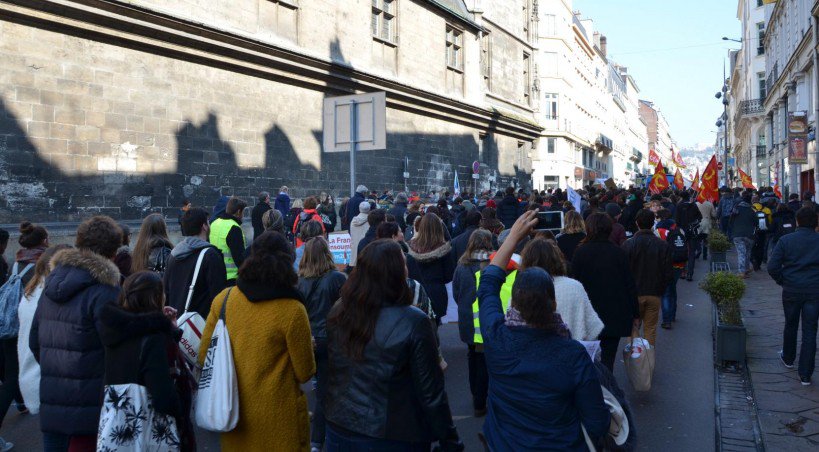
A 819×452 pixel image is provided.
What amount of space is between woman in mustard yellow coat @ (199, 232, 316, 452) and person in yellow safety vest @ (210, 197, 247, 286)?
3.93 m

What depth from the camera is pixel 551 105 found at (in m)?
52.9

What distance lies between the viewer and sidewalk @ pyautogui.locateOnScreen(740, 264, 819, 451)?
5.77 m

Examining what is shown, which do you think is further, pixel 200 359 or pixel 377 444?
pixel 200 359

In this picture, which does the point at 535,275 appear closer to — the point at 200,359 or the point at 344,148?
the point at 200,359

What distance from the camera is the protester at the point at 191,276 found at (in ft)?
18.3

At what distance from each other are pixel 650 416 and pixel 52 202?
10342mm

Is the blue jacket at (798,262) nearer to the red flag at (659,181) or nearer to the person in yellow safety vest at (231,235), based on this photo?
the person in yellow safety vest at (231,235)

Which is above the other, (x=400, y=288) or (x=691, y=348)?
(x=400, y=288)

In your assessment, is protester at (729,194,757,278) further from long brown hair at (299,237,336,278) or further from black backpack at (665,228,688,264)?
long brown hair at (299,237,336,278)

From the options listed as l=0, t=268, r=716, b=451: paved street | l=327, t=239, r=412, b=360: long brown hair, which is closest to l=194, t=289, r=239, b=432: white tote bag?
l=327, t=239, r=412, b=360: long brown hair

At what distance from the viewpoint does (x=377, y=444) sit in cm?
322

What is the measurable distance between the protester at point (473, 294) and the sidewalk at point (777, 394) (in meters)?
2.31

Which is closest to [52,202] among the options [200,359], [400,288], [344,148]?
[344,148]

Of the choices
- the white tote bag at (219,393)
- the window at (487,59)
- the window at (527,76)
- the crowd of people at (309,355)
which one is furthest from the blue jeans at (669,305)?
the window at (527,76)
